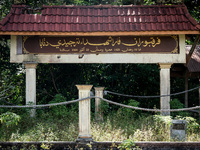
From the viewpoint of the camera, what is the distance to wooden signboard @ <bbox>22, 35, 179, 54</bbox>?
10.0 metres

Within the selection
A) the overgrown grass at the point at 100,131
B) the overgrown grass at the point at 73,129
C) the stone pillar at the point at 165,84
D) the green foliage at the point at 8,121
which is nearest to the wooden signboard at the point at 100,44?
the stone pillar at the point at 165,84

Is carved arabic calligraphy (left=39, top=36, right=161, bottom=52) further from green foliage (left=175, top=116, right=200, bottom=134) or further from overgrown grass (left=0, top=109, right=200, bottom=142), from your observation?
green foliage (left=175, top=116, right=200, bottom=134)

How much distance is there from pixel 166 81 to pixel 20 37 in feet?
17.4

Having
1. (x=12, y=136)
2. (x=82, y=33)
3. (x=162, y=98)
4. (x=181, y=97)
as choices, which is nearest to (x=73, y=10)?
(x=82, y=33)

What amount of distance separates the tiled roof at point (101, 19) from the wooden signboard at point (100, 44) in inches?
20.5

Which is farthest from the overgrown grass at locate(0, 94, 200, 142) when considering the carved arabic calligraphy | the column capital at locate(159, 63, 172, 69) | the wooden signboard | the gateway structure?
the carved arabic calligraphy

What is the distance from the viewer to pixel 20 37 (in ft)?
32.9

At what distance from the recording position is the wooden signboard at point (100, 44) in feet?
32.9

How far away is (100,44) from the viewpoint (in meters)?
10.0

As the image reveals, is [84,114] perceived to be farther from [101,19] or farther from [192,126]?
[101,19]

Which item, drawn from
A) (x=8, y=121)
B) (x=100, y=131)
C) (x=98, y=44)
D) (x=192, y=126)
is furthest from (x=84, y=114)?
(x=98, y=44)

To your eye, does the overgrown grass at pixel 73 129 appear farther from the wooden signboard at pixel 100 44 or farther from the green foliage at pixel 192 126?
the wooden signboard at pixel 100 44

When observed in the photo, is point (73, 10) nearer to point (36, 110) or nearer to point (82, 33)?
point (82, 33)

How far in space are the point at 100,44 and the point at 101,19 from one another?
0.86 meters
